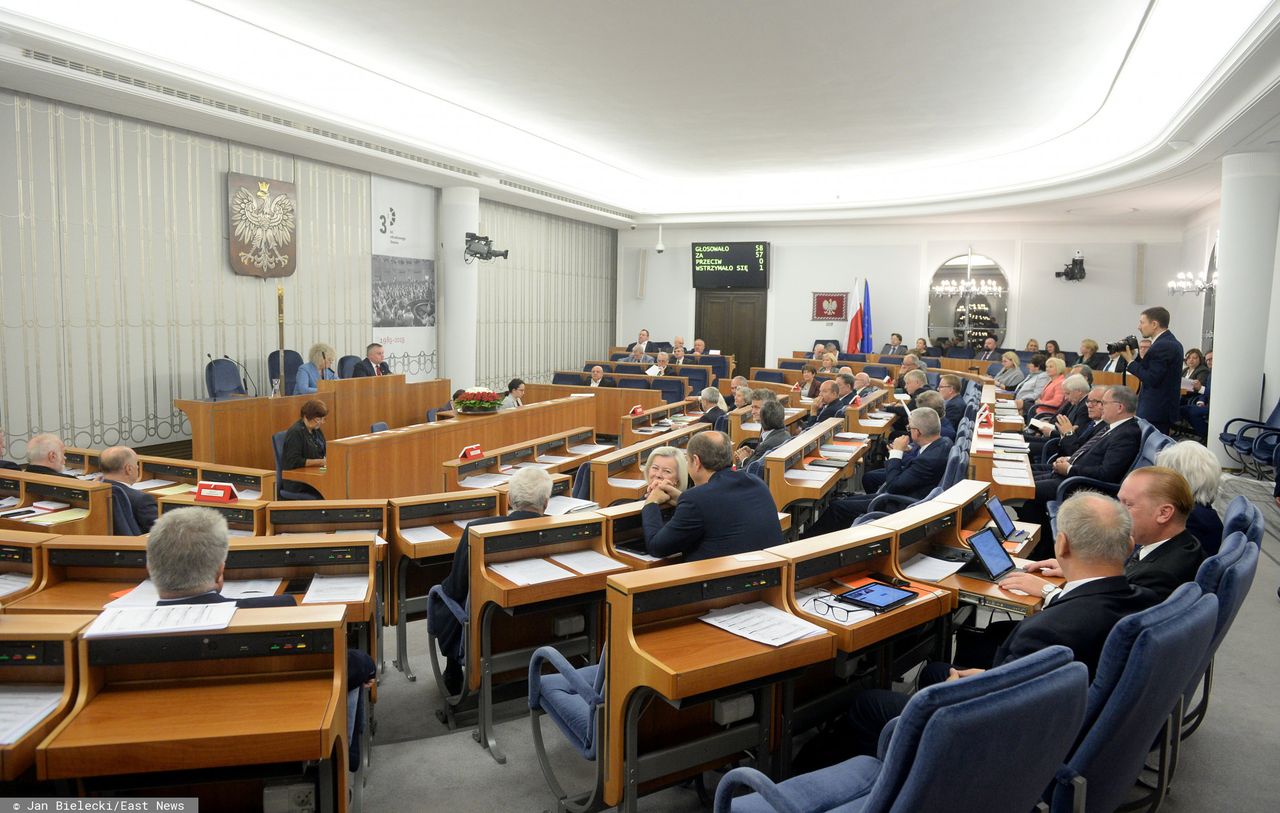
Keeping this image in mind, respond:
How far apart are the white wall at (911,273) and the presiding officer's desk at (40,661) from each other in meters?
16.3

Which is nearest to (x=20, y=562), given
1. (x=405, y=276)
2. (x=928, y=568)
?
(x=928, y=568)

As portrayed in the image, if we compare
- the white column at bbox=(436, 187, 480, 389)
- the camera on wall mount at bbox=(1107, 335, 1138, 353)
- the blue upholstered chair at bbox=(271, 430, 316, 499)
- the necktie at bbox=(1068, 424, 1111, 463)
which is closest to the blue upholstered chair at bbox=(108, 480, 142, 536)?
the blue upholstered chair at bbox=(271, 430, 316, 499)

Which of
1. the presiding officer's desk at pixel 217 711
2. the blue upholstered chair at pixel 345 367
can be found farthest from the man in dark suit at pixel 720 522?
the blue upholstered chair at pixel 345 367

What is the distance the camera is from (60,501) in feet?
15.0

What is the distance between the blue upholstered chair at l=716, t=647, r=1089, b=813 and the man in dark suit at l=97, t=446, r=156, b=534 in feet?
13.8

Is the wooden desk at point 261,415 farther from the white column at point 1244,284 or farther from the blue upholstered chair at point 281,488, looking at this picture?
the white column at point 1244,284

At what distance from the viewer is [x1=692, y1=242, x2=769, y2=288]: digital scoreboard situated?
17.6 metres

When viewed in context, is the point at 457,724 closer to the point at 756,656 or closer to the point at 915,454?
the point at 756,656

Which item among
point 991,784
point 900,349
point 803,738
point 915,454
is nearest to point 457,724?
point 803,738

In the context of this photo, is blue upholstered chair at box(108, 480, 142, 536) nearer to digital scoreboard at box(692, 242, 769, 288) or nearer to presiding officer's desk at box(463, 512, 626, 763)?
presiding officer's desk at box(463, 512, 626, 763)

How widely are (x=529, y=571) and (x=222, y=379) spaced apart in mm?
7149

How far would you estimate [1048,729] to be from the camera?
1.78m

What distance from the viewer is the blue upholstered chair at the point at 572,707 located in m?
2.77

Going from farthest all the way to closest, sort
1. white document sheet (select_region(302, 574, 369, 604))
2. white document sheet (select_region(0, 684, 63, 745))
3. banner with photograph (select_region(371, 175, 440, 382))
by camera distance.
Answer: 1. banner with photograph (select_region(371, 175, 440, 382))
2. white document sheet (select_region(302, 574, 369, 604))
3. white document sheet (select_region(0, 684, 63, 745))
